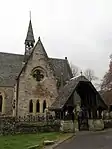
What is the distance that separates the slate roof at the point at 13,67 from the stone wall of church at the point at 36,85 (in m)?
2.40

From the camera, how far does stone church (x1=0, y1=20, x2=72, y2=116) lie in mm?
33094

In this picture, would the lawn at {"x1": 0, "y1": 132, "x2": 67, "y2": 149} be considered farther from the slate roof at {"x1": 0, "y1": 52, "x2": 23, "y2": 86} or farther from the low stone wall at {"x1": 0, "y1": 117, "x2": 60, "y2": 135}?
the slate roof at {"x1": 0, "y1": 52, "x2": 23, "y2": 86}

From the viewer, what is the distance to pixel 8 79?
38625 mm

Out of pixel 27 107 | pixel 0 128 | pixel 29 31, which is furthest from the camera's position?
pixel 29 31

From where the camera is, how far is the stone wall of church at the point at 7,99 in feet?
123

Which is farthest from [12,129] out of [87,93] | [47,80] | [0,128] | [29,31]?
[29,31]

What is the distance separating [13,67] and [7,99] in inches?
218

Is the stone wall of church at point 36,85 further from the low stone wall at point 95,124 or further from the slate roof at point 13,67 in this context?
the low stone wall at point 95,124

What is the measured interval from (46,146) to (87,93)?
37.6 feet

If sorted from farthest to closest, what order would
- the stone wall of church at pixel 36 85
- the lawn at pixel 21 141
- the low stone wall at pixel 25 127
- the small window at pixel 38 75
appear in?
the small window at pixel 38 75
the stone wall of church at pixel 36 85
the low stone wall at pixel 25 127
the lawn at pixel 21 141

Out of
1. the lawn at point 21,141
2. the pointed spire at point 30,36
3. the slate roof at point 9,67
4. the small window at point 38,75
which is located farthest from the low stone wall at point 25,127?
the pointed spire at point 30,36

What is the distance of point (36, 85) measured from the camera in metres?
34.1

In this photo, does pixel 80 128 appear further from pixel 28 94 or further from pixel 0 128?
pixel 28 94

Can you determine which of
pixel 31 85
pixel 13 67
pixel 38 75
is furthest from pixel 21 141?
pixel 13 67
